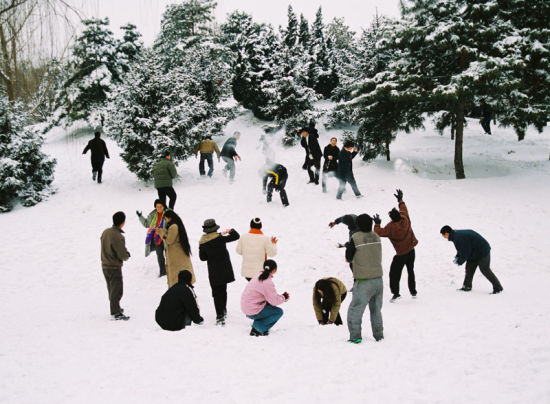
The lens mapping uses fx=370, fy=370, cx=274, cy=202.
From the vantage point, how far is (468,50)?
13664 millimetres

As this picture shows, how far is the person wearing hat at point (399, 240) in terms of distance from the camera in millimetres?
7594

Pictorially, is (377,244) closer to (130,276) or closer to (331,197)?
(130,276)

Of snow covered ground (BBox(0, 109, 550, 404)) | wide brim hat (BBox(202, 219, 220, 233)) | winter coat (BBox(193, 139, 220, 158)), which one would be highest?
winter coat (BBox(193, 139, 220, 158))

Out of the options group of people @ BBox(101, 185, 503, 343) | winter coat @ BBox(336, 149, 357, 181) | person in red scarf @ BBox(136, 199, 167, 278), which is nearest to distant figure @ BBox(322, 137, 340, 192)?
winter coat @ BBox(336, 149, 357, 181)

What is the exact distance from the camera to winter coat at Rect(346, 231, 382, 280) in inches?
224

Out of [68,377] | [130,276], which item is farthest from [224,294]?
[130,276]

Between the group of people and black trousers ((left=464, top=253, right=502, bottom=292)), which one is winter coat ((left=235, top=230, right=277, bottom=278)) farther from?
black trousers ((left=464, top=253, right=502, bottom=292))

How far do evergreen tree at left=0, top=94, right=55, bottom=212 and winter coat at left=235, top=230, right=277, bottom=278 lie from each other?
A: 11.1 meters

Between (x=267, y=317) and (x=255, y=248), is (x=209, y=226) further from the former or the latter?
(x=267, y=317)

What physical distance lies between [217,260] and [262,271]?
108 cm

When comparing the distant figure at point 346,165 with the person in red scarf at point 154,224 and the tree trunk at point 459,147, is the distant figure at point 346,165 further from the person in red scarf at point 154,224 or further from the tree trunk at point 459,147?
the person in red scarf at point 154,224

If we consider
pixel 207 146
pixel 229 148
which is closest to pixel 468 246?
pixel 229 148

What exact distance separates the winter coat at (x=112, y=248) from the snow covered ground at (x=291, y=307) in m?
1.14

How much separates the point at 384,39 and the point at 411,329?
12.8 meters
